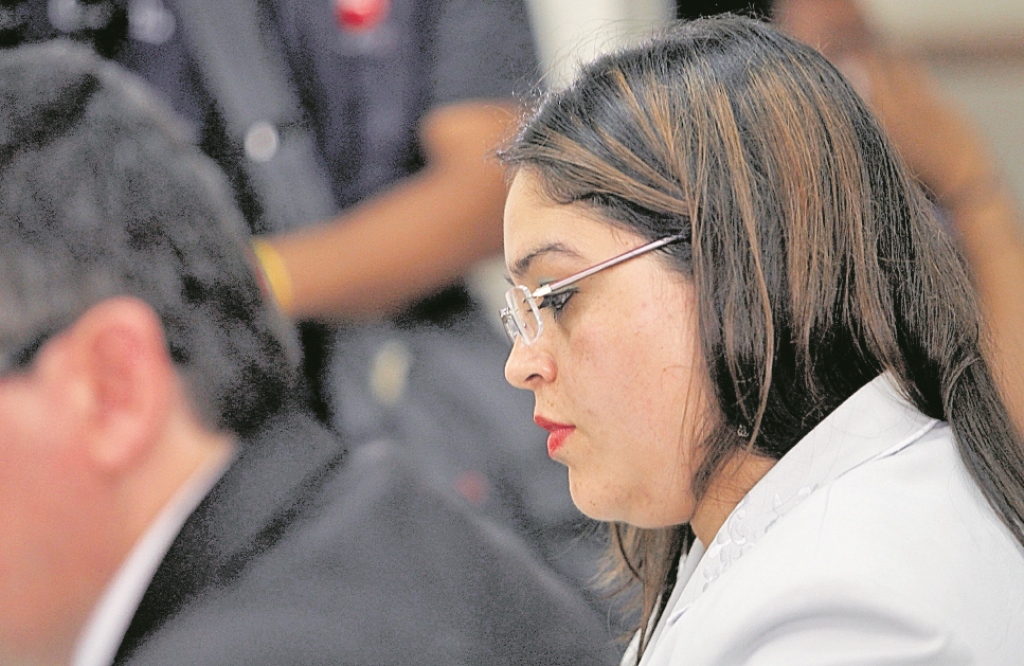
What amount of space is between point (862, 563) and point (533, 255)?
32cm

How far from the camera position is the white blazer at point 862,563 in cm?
68

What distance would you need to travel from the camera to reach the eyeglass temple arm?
0.79 m

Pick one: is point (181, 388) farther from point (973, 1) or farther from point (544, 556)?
point (973, 1)

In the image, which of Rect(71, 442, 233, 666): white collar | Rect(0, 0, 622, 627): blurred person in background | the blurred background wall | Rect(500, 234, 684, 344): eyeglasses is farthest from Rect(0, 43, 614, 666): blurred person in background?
the blurred background wall

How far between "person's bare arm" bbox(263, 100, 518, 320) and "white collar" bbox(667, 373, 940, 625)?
0.49 metres

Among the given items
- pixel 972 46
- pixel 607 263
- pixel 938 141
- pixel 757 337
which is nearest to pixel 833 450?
pixel 757 337

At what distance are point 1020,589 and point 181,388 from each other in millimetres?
657

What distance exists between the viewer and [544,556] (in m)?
1.14

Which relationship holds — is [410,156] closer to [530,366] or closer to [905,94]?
[530,366]

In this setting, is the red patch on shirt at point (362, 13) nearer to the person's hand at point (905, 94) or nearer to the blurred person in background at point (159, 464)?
the blurred person in background at point (159, 464)

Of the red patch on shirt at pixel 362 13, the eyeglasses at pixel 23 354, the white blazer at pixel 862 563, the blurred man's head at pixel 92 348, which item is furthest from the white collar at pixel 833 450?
the red patch on shirt at pixel 362 13

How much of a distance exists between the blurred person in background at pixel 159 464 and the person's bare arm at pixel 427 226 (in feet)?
0.59

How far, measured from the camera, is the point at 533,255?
836 millimetres

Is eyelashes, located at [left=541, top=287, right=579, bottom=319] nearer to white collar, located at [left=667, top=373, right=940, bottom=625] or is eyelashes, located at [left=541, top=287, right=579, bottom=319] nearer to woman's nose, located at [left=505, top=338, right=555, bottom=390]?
woman's nose, located at [left=505, top=338, right=555, bottom=390]
